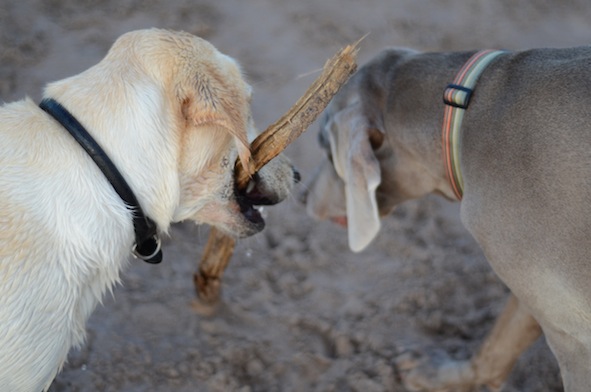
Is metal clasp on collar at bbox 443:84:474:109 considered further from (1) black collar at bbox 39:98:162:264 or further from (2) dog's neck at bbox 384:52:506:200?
(1) black collar at bbox 39:98:162:264

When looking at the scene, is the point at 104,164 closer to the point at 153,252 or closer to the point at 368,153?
the point at 153,252

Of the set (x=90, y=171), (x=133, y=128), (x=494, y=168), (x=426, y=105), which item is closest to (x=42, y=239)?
(x=90, y=171)

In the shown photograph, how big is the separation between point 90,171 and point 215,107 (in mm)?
383

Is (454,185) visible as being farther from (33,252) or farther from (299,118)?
(33,252)

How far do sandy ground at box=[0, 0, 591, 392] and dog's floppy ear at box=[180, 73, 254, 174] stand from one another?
53.1 inches

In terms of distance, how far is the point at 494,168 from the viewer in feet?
7.90

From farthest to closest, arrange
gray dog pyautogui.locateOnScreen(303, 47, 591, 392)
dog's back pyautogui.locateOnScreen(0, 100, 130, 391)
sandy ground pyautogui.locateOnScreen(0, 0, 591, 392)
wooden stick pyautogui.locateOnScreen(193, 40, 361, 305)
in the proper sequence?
sandy ground pyautogui.locateOnScreen(0, 0, 591, 392)
gray dog pyautogui.locateOnScreen(303, 47, 591, 392)
wooden stick pyautogui.locateOnScreen(193, 40, 361, 305)
dog's back pyautogui.locateOnScreen(0, 100, 130, 391)

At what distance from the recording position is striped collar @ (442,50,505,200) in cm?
261

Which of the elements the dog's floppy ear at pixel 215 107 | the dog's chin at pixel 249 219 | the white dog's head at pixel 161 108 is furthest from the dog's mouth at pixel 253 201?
the dog's floppy ear at pixel 215 107

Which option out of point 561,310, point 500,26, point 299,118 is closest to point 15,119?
point 299,118

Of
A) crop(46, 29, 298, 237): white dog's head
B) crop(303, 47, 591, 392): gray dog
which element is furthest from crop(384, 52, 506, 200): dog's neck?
crop(46, 29, 298, 237): white dog's head

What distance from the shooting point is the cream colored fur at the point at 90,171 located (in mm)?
1854

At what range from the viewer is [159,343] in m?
3.07

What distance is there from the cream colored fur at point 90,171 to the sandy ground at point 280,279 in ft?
3.40
